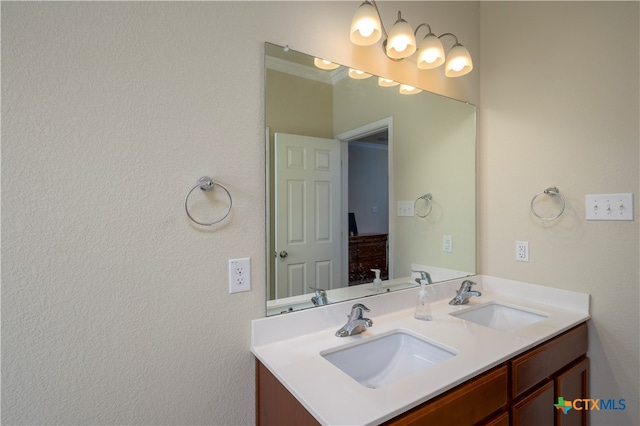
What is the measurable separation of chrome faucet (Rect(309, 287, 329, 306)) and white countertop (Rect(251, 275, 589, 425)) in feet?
0.11

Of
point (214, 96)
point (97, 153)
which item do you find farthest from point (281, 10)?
point (97, 153)

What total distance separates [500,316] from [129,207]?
5.71 feet

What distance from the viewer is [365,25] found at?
4.07 feet

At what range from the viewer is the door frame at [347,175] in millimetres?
1415

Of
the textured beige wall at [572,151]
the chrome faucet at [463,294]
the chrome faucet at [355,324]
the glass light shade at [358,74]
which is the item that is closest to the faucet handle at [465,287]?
the chrome faucet at [463,294]

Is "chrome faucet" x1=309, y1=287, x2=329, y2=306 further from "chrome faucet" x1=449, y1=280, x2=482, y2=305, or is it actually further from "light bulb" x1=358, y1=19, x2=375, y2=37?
"light bulb" x1=358, y1=19, x2=375, y2=37

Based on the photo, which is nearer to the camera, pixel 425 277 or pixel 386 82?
pixel 386 82

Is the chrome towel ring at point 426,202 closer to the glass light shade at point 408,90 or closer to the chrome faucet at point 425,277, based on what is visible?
the chrome faucet at point 425,277

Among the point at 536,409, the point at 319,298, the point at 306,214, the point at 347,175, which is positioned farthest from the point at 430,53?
the point at 536,409

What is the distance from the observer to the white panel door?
1.22 m

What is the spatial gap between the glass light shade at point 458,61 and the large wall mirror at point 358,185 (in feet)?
0.52

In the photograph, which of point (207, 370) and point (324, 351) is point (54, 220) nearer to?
point (207, 370)

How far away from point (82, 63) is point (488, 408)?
157 centimetres

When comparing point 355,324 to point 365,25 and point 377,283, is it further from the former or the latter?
point 365,25
